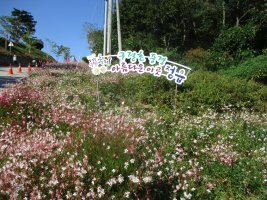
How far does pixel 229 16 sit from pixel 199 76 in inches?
888

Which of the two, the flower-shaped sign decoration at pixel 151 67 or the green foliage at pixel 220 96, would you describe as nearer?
the flower-shaped sign decoration at pixel 151 67

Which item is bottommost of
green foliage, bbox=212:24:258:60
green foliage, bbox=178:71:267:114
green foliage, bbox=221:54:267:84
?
green foliage, bbox=178:71:267:114

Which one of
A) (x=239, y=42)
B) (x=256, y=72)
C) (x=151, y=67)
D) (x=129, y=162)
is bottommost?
(x=129, y=162)

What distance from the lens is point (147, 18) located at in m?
36.1

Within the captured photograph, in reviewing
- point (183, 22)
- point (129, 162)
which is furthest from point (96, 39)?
point (129, 162)

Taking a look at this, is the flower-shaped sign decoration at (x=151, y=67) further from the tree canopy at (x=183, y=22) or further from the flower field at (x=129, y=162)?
the tree canopy at (x=183, y=22)

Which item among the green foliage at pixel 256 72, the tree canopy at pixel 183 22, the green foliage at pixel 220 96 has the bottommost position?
the green foliage at pixel 220 96

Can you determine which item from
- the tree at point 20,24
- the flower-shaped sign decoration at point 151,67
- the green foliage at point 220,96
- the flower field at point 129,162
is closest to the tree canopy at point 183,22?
the green foliage at point 220,96

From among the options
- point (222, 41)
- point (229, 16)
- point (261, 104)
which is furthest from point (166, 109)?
point (229, 16)

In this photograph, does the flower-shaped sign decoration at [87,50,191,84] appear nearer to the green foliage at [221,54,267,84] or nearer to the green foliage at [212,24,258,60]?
the green foliage at [221,54,267,84]

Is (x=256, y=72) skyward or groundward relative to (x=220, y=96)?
skyward

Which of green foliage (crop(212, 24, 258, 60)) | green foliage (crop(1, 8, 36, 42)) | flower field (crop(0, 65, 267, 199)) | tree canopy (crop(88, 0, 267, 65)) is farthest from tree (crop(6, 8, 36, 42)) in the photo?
flower field (crop(0, 65, 267, 199))

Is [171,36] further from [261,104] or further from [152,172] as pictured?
[152,172]

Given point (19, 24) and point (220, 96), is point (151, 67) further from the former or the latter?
point (19, 24)
